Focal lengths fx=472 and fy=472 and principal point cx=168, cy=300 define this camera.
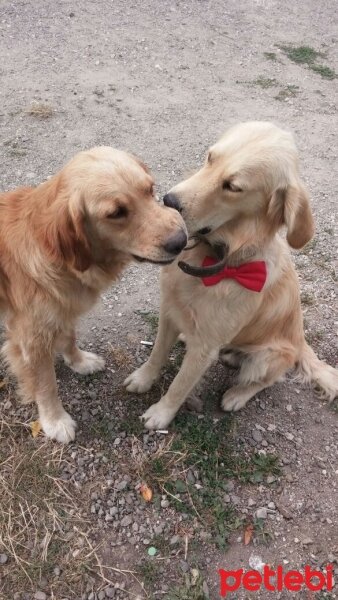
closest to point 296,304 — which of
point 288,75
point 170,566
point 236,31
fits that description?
point 170,566

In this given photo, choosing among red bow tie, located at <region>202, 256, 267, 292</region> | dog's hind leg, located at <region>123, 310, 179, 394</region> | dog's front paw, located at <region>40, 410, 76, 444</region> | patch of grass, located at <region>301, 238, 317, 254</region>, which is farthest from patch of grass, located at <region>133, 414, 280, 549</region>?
patch of grass, located at <region>301, 238, 317, 254</region>

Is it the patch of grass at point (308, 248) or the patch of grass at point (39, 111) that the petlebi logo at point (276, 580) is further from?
the patch of grass at point (39, 111)

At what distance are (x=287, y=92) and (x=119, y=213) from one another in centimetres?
536

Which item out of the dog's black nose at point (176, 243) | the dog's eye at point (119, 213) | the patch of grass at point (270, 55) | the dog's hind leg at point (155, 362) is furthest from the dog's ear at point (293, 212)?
the patch of grass at point (270, 55)

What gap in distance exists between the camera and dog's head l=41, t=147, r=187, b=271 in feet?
6.84

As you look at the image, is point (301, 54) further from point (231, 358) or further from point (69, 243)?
point (69, 243)

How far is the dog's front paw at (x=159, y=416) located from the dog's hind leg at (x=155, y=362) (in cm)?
22

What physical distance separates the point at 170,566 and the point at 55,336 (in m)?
1.40

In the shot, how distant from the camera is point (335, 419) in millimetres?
3359

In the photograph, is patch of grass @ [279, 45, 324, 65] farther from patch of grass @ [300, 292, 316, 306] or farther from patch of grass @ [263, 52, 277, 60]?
patch of grass @ [300, 292, 316, 306]

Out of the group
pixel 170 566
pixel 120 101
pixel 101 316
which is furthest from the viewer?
pixel 120 101

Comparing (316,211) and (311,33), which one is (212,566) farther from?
(311,33)

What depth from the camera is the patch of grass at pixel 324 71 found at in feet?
23.2

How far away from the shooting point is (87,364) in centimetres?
329
